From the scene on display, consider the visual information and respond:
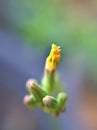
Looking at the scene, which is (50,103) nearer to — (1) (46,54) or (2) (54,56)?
(2) (54,56)

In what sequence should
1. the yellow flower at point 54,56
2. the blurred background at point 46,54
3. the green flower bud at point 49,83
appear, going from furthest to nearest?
the blurred background at point 46,54 → the green flower bud at point 49,83 → the yellow flower at point 54,56

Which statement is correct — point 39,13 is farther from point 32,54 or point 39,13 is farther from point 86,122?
point 86,122

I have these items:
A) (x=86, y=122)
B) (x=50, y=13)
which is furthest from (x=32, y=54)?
(x=86, y=122)

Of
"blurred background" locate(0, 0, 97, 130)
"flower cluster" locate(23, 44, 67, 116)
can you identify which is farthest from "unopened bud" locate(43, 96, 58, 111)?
"blurred background" locate(0, 0, 97, 130)

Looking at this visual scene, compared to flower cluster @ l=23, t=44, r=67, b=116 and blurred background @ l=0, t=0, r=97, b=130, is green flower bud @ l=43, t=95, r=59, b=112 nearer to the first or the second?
flower cluster @ l=23, t=44, r=67, b=116

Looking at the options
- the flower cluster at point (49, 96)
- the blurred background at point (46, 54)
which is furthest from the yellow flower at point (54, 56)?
the blurred background at point (46, 54)

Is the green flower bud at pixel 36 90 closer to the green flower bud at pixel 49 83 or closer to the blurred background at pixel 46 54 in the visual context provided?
the green flower bud at pixel 49 83

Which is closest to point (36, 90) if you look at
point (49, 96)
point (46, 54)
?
point (49, 96)

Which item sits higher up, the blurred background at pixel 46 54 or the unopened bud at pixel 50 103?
the blurred background at pixel 46 54
